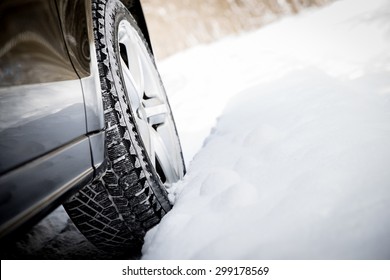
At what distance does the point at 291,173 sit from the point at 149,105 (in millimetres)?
718

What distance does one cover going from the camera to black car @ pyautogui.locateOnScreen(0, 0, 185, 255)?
17.1 inches

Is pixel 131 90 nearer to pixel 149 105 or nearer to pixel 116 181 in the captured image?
pixel 149 105

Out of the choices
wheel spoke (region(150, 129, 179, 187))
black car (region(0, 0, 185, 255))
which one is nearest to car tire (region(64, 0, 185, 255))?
black car (region(0, 0, 185, 255))

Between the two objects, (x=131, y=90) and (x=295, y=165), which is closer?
(x=295, y=165)

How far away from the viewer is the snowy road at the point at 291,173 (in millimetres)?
600

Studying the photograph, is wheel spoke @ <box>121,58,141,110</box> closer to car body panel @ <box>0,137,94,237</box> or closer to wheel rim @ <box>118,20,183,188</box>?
wheel rim @ <box>118,20,183,188</box>

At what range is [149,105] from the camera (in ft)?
3.96

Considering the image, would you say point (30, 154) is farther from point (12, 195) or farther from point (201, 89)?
point (201, 89)

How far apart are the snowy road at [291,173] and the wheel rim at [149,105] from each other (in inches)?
4.7

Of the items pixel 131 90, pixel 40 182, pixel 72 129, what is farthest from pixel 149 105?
pixel 40 182

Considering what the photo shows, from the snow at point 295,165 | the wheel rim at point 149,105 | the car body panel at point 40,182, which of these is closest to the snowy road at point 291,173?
the snow at point 295,165

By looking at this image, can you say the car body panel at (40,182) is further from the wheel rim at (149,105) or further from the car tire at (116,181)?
the wheel rim at (149,105)
